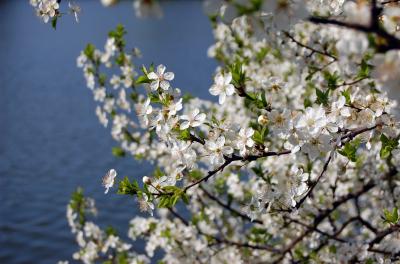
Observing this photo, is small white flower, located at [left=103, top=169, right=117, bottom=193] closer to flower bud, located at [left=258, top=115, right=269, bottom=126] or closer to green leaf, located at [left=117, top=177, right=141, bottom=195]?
green leaf, located at [left=117, top=177, right=141, bottom=195]

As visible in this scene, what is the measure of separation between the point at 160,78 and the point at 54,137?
A: 15.5m

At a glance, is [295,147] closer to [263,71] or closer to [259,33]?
[259,33]

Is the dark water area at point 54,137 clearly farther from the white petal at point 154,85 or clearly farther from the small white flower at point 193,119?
the small white flower at point 193,119

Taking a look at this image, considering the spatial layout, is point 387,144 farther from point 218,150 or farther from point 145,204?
point 145,204

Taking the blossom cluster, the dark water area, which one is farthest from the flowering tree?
the dark water area

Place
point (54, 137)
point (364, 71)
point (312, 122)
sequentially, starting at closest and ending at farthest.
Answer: point (312, 122) → point (364, 71) → point (54, 137)

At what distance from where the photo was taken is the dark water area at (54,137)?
12.2m

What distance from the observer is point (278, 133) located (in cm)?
285

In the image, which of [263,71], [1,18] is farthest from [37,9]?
[1,18]

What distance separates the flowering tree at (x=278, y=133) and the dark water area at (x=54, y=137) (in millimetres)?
1354

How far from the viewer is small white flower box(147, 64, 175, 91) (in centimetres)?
299

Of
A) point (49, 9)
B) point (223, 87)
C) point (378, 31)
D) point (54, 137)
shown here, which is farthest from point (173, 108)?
point (54, 137)

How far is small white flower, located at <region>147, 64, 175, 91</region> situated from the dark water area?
1.19 metres

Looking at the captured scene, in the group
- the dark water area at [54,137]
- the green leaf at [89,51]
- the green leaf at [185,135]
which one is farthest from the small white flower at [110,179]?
the green leaf at [89,51]
